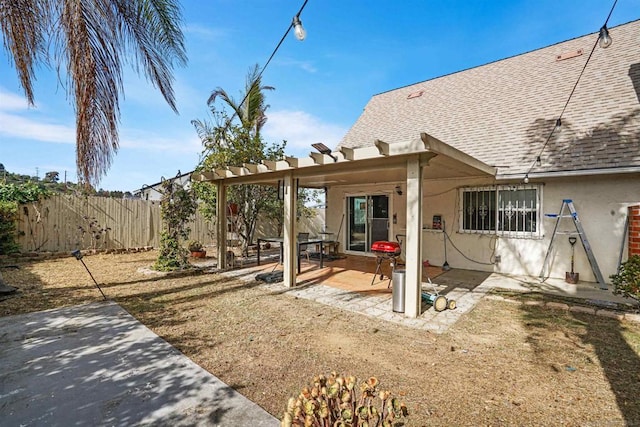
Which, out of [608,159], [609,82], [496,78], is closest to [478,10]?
[496,78]

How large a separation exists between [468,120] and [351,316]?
25.1 feet

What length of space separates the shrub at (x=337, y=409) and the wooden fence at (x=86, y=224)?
9.92 meters

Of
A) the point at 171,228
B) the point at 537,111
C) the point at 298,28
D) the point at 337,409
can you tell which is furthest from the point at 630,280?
the point at 171,228

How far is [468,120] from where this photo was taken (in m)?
9.47

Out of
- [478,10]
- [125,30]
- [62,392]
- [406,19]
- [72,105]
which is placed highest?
[478,10]

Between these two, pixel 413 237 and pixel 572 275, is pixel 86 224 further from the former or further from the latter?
pixel 572 275

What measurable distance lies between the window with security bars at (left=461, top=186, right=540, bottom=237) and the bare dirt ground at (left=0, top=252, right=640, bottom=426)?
2.89 metres

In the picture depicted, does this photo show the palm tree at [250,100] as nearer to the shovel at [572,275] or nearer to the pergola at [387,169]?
the pergola at [387,169]

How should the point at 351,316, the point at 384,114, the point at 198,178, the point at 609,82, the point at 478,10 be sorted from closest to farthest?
the point at 351,316, the point at 609,82, the point at 198,178, the point at 478,10, the point at 384,114

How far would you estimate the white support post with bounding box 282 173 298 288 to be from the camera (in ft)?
21.5

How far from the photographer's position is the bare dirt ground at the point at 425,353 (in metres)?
2.66

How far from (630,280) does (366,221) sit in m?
6.55

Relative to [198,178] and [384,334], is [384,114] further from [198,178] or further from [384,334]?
[384,334]

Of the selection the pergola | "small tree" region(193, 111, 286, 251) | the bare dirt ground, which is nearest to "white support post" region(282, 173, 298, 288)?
the pergola
